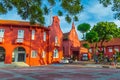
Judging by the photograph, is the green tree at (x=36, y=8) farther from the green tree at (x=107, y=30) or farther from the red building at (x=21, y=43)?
the green tree at (x=107, y=30)

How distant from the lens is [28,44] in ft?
120

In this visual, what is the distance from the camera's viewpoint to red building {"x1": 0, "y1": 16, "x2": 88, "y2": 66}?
35031 mm

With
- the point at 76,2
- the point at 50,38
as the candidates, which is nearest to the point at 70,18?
the point at 76,2

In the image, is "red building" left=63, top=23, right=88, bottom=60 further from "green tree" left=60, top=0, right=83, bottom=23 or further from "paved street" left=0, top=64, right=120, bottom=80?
"green tree" left=60, top=0, right=83, bottom=23

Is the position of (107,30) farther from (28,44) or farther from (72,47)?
(28,44)

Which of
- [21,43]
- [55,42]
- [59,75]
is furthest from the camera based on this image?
[55,42]

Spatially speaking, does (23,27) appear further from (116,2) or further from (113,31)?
(116,2)

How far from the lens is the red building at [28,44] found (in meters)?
35.0

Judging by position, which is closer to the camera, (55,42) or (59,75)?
(59,75)

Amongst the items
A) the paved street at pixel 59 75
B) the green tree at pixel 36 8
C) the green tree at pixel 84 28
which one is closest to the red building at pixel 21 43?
the green tree at pixel 84 28

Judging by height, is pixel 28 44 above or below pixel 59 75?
above

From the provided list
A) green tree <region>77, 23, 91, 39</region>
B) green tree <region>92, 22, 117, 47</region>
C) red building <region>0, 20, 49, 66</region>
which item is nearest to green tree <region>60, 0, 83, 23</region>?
red building <region>0, 20, 49, 66</region>

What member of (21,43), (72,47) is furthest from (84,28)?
(21,43)

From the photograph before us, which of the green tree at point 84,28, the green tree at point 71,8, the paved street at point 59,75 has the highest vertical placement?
the green tree at point 84,28
